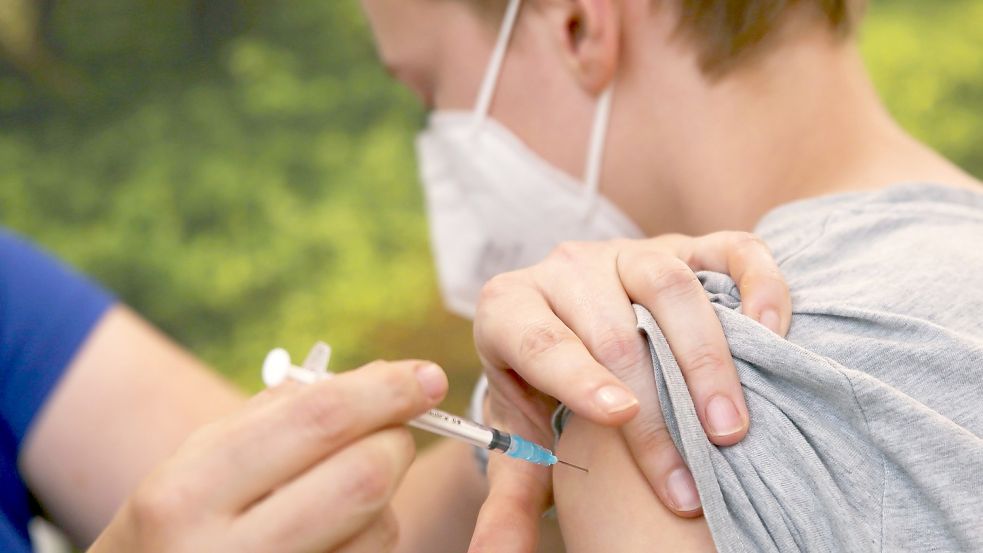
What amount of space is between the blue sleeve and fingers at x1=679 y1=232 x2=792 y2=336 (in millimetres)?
950

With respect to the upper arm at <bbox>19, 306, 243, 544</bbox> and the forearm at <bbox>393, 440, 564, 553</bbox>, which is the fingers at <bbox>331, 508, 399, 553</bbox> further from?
A: the upper arm at <bbox>19, 306, 243, 544</bbox>

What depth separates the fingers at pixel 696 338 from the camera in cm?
59

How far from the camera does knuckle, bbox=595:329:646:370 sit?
0.64 meters

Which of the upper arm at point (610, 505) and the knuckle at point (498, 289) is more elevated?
the knuckle at point (498, 289)

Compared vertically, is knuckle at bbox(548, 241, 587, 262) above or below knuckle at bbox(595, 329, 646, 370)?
above

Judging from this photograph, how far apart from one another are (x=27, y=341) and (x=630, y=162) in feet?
2.95

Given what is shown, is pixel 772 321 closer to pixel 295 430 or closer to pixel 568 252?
pixel 568 252

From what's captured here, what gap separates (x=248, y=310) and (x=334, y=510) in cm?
142

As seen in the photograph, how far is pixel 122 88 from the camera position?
181 cm

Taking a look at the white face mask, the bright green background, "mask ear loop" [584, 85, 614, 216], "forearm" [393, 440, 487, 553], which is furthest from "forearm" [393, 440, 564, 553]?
the bright green background

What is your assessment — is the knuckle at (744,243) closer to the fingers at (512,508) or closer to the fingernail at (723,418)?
the fingernail at (723,418)

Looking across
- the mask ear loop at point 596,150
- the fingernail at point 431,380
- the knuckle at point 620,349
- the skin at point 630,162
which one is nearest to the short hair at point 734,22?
the skin at point 630,162

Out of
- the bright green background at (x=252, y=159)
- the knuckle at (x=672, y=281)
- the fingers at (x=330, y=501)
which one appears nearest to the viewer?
the fingers at (x=330, y=501)

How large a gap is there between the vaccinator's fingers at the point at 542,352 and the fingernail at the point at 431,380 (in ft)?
0.29
